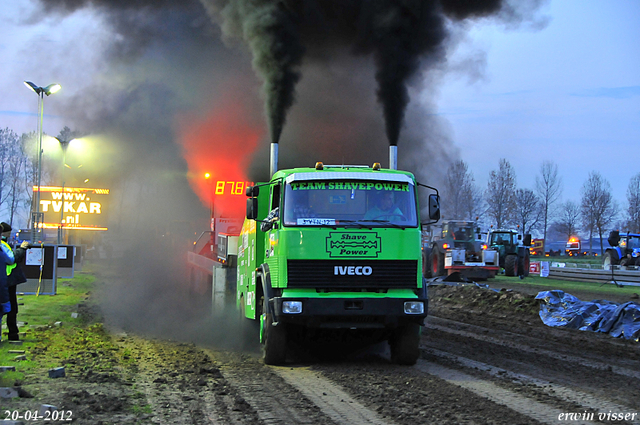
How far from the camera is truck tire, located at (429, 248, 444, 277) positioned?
91.1 feet

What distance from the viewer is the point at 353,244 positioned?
8.30 m

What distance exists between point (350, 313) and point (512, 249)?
2690 cm

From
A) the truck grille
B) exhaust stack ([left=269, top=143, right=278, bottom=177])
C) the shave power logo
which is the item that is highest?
exhaust stack ([left=269, top=143, right=278, bottom=177])

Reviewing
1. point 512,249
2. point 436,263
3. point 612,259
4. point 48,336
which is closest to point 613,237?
point 612,259

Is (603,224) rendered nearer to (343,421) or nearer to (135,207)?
(135,207)

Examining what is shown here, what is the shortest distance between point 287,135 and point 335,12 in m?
6.98

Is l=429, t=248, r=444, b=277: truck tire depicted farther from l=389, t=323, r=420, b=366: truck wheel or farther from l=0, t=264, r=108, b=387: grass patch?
l=389, t=323, r=420, b=366: truck wheel

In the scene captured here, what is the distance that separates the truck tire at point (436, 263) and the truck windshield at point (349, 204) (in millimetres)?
19415

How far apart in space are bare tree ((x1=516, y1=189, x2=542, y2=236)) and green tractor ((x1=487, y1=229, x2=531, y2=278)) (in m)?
33.3

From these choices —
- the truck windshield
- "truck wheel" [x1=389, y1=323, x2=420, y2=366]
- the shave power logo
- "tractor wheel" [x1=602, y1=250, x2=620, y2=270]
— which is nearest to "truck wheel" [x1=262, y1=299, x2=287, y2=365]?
the shave power logo

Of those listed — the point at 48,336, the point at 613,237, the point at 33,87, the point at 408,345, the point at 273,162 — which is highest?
the point at 33,87

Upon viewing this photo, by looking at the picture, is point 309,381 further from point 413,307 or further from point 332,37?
point 332,37

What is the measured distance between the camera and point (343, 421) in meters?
5.86

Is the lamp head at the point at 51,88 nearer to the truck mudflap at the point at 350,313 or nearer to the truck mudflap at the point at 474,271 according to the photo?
the truck mudflap at the point at 474,271
